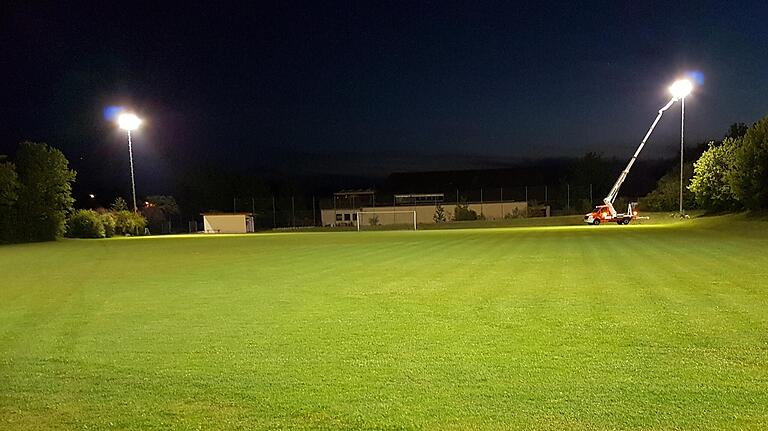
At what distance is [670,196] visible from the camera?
51.9m

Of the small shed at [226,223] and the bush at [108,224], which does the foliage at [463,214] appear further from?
the bush at [108,224]

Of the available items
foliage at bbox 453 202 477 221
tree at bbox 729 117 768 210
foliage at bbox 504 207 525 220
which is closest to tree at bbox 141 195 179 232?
foliage at bbox 453 202 477 221

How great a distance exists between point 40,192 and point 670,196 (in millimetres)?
58829

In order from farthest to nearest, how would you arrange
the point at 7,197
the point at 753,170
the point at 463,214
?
the point at 463,214 → the point at 7,197 → the point at 753,170

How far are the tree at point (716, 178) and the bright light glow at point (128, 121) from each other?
48613 millimetres

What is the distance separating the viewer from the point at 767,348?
625cm

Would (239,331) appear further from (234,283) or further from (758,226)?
(758,226)

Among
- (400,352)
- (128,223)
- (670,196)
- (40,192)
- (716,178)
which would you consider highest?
(40,192)

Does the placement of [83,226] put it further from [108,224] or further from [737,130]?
[737,130]

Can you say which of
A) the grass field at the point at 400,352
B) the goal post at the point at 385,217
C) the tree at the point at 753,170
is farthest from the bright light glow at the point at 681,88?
the goal post at the point at 385,217

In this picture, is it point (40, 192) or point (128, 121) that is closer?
point (40, 192)

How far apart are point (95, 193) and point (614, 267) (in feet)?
371

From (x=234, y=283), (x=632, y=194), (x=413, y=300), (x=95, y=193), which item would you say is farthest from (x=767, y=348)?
(x=95, y=193)

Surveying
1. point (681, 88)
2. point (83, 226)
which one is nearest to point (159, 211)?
point (83, 226)
